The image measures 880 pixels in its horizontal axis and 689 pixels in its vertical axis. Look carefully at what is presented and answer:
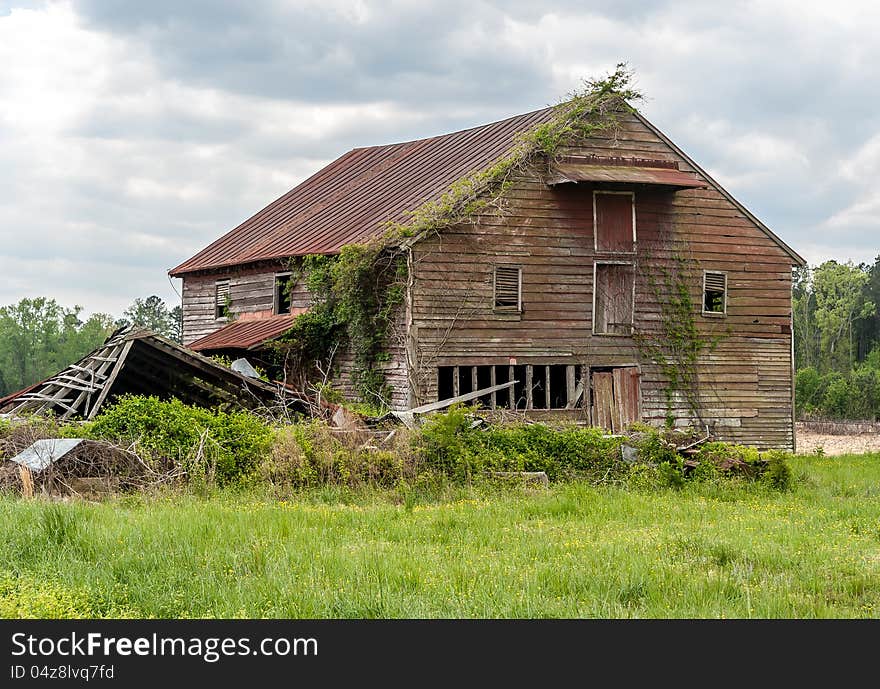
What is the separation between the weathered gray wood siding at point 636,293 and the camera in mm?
26766

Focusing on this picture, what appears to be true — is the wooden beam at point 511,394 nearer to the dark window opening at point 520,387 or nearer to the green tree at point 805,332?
the dark window opening at point 520,387

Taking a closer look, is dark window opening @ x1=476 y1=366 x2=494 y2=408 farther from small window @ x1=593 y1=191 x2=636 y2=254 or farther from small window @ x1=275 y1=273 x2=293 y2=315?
small window @ x1=275 y1=273 x2=293 y2=315

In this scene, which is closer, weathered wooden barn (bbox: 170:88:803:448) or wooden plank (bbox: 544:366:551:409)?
weathered wooden barn (bbox: 170:88:803:448)

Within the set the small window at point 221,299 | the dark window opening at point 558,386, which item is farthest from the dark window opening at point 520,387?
the small window at point 221,299

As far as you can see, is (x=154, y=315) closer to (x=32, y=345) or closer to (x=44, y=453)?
(x=32, y=345)

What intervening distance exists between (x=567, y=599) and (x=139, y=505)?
7513mm

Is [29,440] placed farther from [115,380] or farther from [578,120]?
[578,120]

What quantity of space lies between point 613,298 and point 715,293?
11.6 feet

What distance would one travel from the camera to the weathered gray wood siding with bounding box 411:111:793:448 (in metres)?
26.8

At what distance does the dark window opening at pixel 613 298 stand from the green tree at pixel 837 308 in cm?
5148

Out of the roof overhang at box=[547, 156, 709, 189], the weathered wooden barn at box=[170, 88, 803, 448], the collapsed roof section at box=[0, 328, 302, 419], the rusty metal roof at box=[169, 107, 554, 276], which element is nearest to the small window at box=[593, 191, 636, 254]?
the weathered wooden barn at box=[170, 88, 803, 448]

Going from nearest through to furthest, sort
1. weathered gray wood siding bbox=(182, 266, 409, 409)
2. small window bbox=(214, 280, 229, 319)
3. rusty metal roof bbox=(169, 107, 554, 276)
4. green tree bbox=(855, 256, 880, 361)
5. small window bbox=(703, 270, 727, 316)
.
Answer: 1. weathered gray wood siding bbox=(182, 266, 409, 409)
2. small window bbox=(703, 270, 727, 316)
3. rusty metal roof bbox=(169, 107, 554, 276)
4. small window bbox=(214, 280, 229, 319)
5. green tree bbox=(855, 256, 880, 361)

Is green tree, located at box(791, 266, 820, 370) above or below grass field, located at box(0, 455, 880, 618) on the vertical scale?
above

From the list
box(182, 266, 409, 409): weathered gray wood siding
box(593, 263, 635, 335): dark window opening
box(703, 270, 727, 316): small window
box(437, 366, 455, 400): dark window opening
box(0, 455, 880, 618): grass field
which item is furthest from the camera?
box(703, 270, 727, 316): small window
